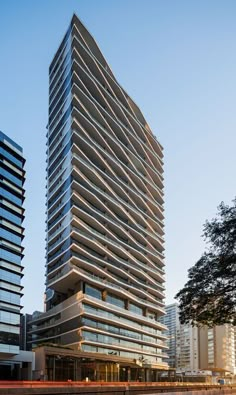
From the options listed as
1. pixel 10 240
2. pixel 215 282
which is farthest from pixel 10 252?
pixel 215 282

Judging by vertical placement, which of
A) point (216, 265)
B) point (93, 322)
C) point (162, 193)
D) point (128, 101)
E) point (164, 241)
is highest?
point (128, 101)

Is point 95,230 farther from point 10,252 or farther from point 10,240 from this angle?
point 10,252

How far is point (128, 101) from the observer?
A: 109 m

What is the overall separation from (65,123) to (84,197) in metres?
14.4

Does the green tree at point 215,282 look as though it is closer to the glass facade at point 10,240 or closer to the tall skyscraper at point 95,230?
the tall skyscraper at point 95,230

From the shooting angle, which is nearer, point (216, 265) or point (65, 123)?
point (216, 265)

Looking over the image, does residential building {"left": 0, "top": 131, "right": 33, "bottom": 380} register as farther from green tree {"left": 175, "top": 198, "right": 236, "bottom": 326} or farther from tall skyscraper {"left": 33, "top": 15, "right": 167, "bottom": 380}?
green tree {"left": 175, "top": 198, "right": 236, "bottom": 326}

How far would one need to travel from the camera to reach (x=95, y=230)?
3285 inches

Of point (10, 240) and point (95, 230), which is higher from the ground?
point (95, 230)

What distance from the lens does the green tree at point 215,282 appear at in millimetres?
24609

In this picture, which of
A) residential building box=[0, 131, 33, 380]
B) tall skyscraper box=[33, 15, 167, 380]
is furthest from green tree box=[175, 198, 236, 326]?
residential building box=[0, 131, 33, 380]

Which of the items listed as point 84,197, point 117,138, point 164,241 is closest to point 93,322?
point 84,197

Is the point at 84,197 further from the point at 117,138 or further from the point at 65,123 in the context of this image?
the point at 117,138

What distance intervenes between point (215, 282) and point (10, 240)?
64859mm
